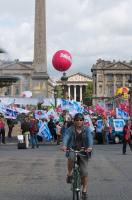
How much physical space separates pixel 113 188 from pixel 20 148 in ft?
52.3

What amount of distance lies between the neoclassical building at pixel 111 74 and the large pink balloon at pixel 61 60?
550 feet

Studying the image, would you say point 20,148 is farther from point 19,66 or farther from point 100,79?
point 100,79

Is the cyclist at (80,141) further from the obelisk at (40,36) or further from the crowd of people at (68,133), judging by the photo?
the obelisk at (40,36)

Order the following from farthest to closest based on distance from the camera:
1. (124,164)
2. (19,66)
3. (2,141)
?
(19,66) < (2,141) < (124,164)

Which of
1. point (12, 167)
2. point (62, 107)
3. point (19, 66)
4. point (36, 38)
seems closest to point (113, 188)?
point (12, 167)

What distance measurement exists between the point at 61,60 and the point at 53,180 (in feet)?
26.7

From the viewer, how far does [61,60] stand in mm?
21438

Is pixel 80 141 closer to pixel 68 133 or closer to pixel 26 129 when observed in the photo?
pixel 68 133

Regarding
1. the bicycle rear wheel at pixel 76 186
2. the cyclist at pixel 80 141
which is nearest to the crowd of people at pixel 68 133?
the cyclist at pixel 80 141

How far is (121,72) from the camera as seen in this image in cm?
19175

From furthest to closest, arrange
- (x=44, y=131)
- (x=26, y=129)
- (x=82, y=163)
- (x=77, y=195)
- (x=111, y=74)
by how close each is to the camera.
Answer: (x=111, y=74)
(x=44, y=131)
(x=26, y=129)
(x=82, y=163)
(x=77, y=195)

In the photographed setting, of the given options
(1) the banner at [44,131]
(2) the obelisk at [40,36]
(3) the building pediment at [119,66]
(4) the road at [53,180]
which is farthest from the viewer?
(3) the building pediment at [119,66]

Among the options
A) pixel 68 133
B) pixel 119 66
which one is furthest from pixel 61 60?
pixel 119 66

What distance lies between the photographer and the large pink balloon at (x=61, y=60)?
21438 mm
